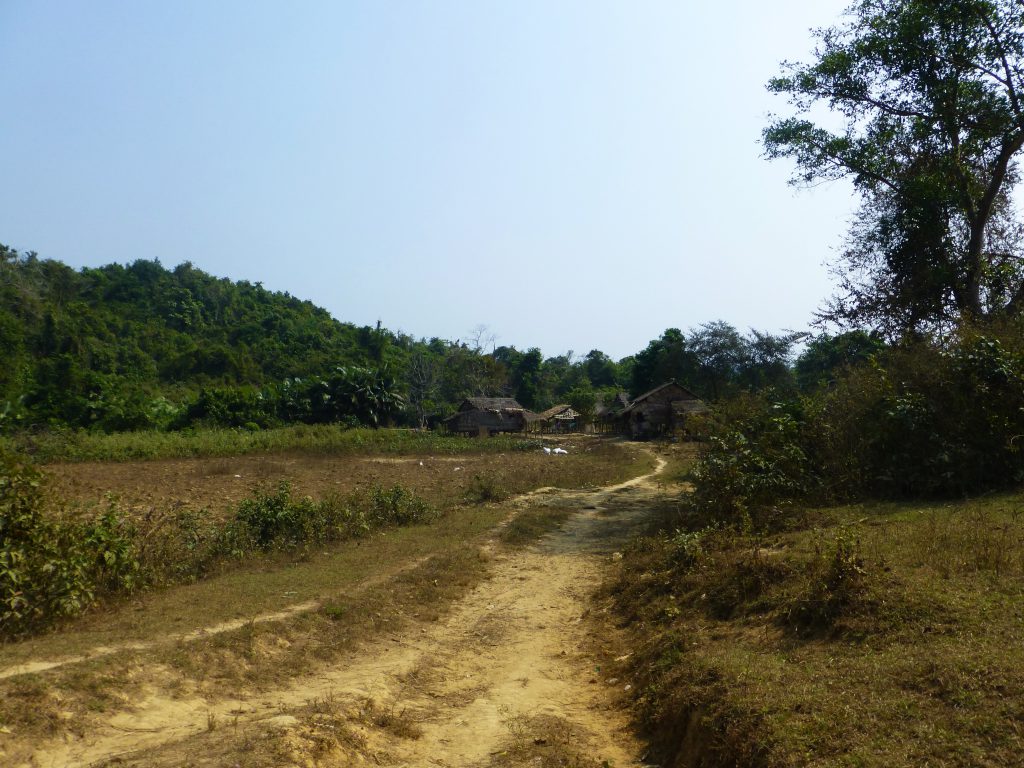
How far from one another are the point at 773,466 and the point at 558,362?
96.3m

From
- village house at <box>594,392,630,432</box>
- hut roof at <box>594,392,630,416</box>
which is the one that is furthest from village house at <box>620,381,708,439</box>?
hut roof at <box>594,392,630,416</box>

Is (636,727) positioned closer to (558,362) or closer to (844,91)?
(844,91)

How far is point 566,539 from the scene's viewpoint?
50.1ft

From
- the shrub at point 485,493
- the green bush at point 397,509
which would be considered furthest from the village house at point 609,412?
the green bush at point 397,509

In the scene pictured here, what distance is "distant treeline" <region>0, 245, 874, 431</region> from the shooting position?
40531 mm

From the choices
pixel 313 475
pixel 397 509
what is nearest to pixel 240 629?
pixel 397 509

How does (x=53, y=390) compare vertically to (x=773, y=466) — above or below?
above

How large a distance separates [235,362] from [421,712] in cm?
5863

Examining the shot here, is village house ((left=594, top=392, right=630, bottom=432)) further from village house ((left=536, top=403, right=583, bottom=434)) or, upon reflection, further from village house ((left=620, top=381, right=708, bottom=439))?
village house ((left=620, top=381, right=708, bottom=439))

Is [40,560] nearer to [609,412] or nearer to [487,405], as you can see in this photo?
[487,405]

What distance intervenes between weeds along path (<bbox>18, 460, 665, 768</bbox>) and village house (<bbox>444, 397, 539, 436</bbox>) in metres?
44.9

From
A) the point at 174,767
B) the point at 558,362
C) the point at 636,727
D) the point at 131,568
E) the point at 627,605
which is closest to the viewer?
the point at 174,767

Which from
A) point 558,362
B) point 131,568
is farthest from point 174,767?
point 558,362

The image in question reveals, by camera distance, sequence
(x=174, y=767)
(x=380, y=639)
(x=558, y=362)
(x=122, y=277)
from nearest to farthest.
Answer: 1. (x=174, y=767)
2. (x=380, y=639)
3. (x=122, y=277)
4. (x=558, y=362)
